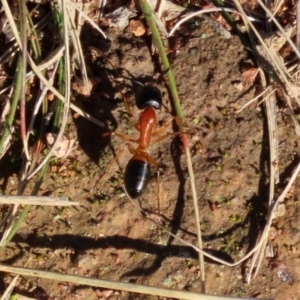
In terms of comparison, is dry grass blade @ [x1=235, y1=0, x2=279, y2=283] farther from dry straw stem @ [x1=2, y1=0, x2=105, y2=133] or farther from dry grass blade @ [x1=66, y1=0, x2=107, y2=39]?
dry straw stem @ [x1=2, y1=0, x2=105, y2=133]

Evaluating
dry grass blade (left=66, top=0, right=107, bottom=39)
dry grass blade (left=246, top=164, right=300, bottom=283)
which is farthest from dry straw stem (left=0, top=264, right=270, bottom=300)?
dry grass blade (left=66, top=0, right=107, bottom=39)

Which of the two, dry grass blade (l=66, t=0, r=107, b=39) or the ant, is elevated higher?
dry grass blade (l=66, t=0, r=107, b=39)

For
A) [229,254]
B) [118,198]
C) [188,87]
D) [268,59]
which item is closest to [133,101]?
[188,87]

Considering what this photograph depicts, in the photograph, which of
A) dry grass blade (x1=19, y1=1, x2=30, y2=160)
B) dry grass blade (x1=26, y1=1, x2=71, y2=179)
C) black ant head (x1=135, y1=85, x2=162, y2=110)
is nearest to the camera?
dry grass blade (x1=19, y1=1, x2=30, y2=160)

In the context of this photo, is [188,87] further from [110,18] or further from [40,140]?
[40,140]

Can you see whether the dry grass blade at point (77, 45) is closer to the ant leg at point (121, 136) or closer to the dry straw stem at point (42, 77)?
the dry straw stem at point (42, 77)

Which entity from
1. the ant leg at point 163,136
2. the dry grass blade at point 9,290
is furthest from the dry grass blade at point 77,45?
the dry grass blade at point 9,290

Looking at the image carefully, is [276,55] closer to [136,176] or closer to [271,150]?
[271,150]

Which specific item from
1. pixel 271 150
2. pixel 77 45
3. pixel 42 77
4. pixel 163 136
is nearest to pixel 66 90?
pixel 42 77
